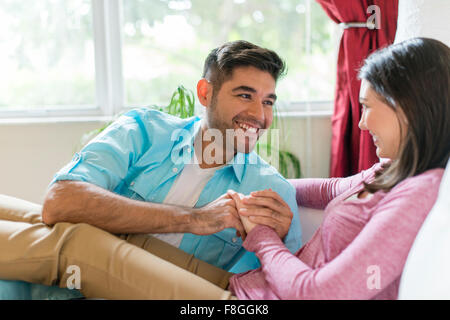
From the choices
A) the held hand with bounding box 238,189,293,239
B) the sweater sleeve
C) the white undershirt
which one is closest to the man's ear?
the white undershirt

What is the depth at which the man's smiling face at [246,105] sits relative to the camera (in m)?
1.57

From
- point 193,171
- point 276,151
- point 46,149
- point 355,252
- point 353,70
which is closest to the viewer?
point 355,252

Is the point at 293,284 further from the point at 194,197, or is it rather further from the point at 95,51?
the point at 95,51

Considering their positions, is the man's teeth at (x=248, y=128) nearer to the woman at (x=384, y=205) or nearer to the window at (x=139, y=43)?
the woman at (x=384, y=205)

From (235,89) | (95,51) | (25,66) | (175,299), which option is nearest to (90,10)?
(95,51)

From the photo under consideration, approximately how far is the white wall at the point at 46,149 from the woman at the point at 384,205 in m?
1.33

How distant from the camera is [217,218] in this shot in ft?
4.20

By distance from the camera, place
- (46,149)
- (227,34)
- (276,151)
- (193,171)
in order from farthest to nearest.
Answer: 1. (227,34)
2. (46,149)
3. (276,151)
4. (193,171)

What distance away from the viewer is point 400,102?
994 millimetres

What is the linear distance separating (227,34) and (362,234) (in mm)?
1947

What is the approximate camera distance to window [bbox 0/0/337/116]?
258cm

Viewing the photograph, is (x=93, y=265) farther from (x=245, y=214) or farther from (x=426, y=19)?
(x=426, y=19)

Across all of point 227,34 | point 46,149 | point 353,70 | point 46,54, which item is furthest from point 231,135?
point 46,54

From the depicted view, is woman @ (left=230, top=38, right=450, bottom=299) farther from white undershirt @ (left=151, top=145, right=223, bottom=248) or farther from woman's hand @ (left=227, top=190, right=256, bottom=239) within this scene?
white undershirt @ (left=151, top=145, right=223, bottom=248)
